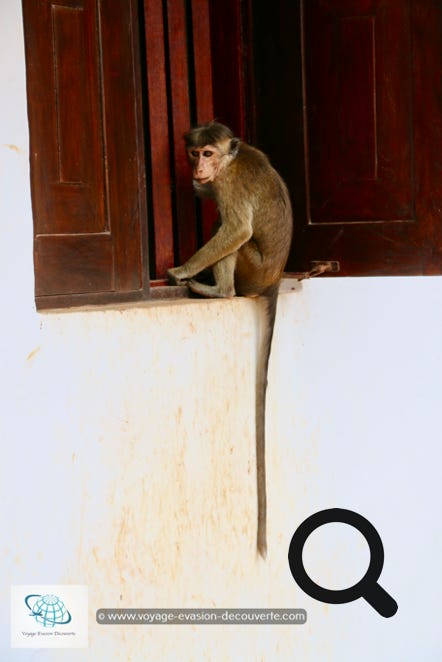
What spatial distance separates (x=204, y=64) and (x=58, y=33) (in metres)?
1.31

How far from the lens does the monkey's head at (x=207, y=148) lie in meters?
5.02

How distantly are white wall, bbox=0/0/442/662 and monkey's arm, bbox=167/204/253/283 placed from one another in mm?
191

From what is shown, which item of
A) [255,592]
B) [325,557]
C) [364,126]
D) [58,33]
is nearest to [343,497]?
[325,557]

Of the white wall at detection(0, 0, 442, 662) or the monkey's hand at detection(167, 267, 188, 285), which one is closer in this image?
the white wall at detection(0, 0, 442, 662)

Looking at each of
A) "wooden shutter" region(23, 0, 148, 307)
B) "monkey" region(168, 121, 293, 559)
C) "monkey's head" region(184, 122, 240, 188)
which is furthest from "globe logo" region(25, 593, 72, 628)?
"monkey's head" region(184, 122, 240, 188)

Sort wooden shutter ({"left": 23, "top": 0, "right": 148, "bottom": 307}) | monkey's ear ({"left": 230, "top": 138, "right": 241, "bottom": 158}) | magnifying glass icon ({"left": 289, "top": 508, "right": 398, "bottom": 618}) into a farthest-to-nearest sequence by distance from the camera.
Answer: magnifying glass icon ({"left": 289, "top": 508, "right": 398, "bottom": 618}), monkey's ear ({"left": 230, "top": 138, "right": 241, "bottom": 158}), wooden shutter ({"left": 23, "top": 0, "right": 148, "bottom": 307})

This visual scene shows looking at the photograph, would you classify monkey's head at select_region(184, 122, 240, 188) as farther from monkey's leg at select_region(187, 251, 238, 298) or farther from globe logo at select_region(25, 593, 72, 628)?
globe logo at select_region(25, 593, 72, 628)

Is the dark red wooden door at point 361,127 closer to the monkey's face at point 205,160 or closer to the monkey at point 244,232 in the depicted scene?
the monkey at point 244,232

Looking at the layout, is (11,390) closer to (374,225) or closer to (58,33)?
(58,33)

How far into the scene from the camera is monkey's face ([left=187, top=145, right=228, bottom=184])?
5.03m

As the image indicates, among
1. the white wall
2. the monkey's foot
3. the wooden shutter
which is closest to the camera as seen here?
the white wall

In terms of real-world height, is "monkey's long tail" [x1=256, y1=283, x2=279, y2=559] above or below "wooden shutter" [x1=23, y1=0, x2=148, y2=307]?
below

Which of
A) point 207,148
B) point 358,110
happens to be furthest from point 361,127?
point 207,148

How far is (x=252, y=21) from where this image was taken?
5543mm
